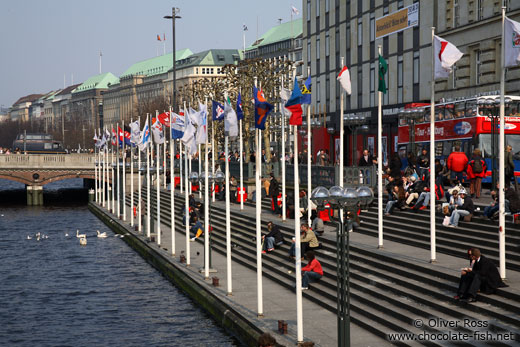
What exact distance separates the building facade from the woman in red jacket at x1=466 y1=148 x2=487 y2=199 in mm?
5758

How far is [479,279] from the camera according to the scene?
66.5ft

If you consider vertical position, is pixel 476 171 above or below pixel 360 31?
below

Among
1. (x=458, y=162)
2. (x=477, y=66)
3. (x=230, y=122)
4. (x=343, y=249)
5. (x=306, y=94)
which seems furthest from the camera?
(x=477, y=66)

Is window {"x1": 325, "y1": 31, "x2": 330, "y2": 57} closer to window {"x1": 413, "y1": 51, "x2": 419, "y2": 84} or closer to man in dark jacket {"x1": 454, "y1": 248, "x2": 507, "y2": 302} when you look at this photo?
window {"x1": 413, "y1": 51, "x2": 419, "y2": 84}

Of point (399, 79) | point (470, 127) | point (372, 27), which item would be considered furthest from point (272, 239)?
point (372, 27)

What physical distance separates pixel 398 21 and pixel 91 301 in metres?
33.6

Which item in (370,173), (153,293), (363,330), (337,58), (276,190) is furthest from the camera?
(337,58)

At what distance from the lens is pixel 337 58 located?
229ft

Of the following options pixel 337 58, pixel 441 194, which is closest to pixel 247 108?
pixel 337 58

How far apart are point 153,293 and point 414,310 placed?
48.2 ft

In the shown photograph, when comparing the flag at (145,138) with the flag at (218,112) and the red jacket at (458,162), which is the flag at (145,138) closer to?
the flag at (218,112)

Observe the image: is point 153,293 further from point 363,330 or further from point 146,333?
point 363,330

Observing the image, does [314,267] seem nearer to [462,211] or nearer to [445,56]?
[462,211]

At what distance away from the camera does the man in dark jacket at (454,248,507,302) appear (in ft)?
66.3
